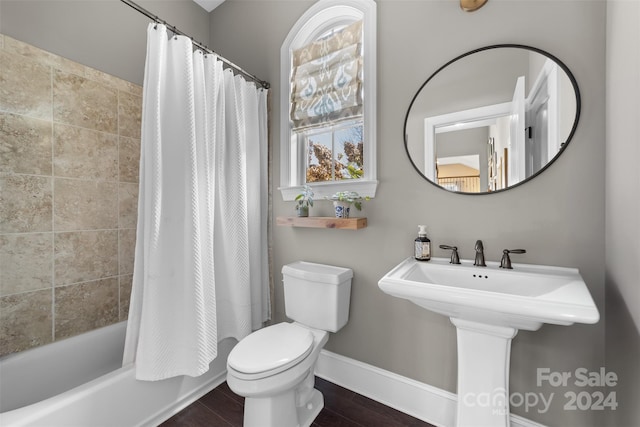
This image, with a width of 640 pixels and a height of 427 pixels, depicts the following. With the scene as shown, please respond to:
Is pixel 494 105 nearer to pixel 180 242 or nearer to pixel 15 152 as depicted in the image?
pixel 180 242

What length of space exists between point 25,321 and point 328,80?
2.16 meters

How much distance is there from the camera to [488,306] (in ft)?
2.80

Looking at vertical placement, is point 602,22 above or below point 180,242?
above

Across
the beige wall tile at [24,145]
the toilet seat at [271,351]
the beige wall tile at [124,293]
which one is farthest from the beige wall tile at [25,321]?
the toilet seat at [271,351]

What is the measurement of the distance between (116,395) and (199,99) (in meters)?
1.49

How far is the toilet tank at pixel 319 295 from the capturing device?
1.54 m

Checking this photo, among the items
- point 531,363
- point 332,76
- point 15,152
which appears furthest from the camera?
point 332,76

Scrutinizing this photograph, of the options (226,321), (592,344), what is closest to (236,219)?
(226,321)

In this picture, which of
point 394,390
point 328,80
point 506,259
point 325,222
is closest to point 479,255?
point 506,259

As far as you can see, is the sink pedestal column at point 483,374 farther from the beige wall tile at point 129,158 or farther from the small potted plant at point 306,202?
the beige wall tile at point 129,158

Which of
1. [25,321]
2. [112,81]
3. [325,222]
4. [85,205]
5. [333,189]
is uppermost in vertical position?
[112,81]

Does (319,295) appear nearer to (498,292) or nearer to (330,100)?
(498,292)

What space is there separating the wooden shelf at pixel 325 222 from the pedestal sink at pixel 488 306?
15.0 inches

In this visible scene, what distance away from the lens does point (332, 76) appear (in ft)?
5.69
